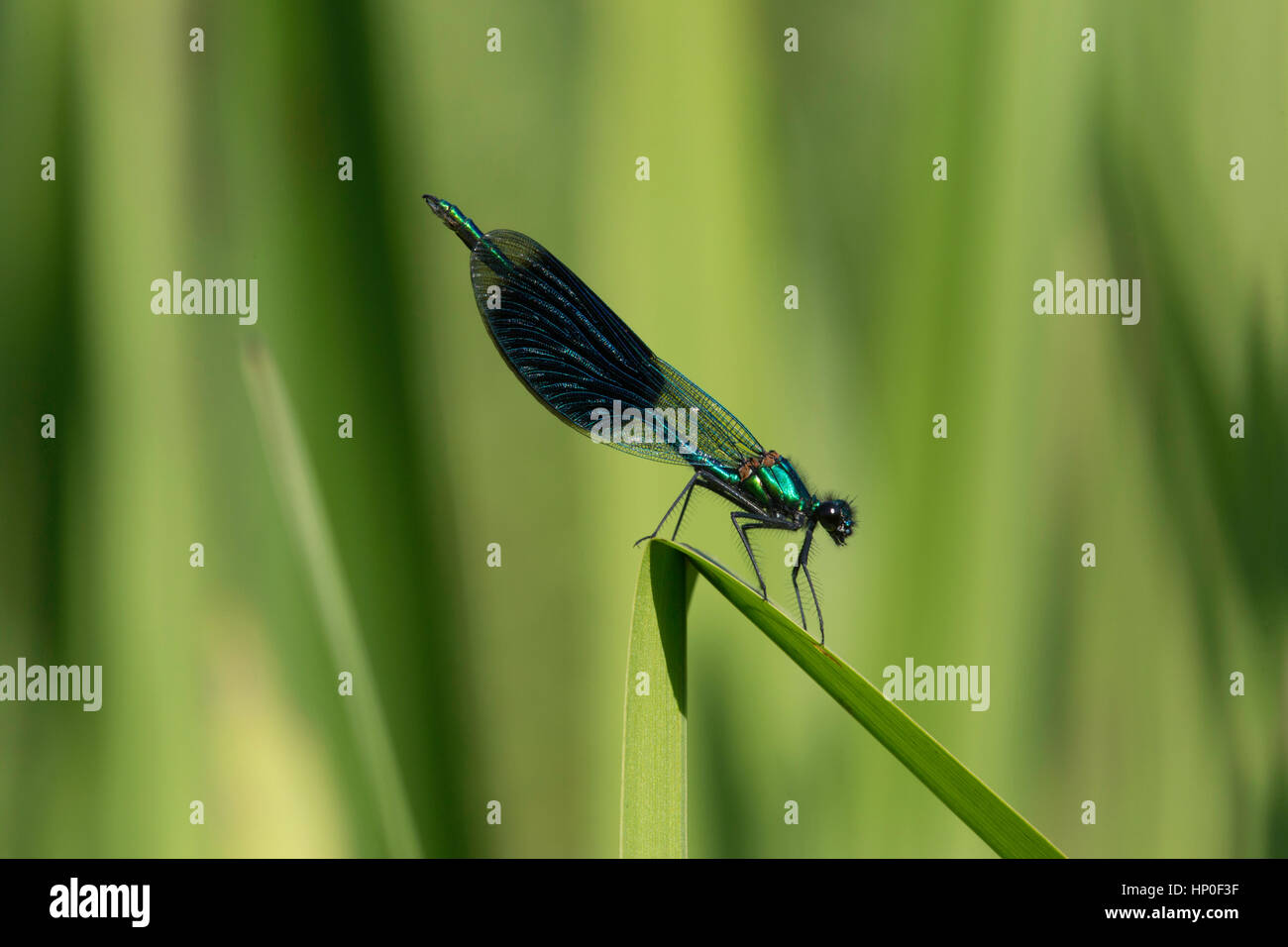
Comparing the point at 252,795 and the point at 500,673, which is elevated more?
the point at 500,673

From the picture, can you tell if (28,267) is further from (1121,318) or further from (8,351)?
(1121,318)

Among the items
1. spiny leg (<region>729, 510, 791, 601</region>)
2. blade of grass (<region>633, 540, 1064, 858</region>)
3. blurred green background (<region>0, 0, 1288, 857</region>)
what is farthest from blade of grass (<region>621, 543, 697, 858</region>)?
Answer: spiny leg (<region>729, 510, 791, 601</region>)

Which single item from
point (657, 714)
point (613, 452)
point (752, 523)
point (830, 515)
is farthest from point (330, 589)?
point (830, 515)

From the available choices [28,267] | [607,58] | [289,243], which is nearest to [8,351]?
[28,267]

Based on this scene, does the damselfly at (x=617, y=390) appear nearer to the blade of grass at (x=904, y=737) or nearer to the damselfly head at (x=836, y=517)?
the damselfly head at (x=836, y=517)

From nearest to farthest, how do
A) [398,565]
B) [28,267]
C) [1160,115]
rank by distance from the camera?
[398,565] → [28,267] → [1160,115]

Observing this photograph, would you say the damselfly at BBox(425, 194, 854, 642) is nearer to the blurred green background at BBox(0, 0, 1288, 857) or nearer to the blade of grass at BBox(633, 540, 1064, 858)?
the blurred green background at BBox(0, 0, 1288, 857)

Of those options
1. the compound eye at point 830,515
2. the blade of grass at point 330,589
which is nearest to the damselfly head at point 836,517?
the compound eye at point 830,515
